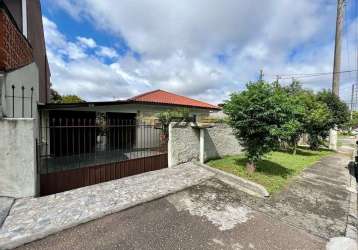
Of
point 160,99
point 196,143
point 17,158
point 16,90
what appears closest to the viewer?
point 17,158

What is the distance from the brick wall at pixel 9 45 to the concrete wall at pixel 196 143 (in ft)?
15.3

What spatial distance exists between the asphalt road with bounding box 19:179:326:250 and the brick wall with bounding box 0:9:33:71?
3999 millimetres

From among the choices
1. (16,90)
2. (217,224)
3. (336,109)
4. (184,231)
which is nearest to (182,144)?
(217,224)

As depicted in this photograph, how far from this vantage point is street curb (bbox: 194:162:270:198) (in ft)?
17.4

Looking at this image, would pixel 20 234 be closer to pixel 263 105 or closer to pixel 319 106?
pixel 263 105

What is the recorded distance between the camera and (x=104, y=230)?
3307 mm

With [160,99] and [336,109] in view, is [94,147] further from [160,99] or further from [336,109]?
[336,109]

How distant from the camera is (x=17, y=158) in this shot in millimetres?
3885

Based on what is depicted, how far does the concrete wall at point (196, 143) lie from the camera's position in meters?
6.92

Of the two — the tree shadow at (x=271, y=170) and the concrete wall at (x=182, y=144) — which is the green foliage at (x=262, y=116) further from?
the concrete wall at (x=182, y=144)

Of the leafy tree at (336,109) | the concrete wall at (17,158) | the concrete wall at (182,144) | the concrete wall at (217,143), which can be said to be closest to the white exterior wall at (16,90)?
the concrete wall at (17,158)

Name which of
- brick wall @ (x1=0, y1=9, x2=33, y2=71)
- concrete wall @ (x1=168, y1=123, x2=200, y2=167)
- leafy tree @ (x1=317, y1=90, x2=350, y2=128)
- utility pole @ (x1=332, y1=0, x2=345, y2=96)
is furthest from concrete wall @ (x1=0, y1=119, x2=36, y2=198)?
utility pole @ (x1=332, y1=0, x2=345, y2=96)

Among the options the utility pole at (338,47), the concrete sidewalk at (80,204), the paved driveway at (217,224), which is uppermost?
the utility pole at (338,47)

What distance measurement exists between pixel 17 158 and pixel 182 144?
189 inches
